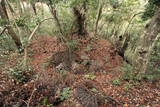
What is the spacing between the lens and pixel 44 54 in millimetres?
9289

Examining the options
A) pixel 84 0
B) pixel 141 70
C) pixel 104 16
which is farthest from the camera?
pixel 104 16

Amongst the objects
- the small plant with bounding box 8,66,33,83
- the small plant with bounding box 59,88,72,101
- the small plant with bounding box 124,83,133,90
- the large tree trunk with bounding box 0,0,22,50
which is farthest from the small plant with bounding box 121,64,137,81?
the large tree trunk with bounding box 0,0,22,50

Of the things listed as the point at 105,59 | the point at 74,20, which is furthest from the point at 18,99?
the point at 74,20

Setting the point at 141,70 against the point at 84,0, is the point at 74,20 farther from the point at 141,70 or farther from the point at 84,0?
the point at 141,70

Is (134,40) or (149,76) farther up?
(134,40)

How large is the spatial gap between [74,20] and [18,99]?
20.4 ft

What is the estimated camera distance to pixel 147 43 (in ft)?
17.3

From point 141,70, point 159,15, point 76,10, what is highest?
point 76,10

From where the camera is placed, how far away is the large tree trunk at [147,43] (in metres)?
5.03

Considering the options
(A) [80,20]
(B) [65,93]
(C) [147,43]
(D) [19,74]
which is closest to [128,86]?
(C) [147,43]

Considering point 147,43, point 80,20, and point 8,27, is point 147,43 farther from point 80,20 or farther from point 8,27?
point 8,27

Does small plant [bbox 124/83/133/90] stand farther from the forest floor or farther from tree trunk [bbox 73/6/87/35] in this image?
tree trunk [bbox 73/6/87/35]

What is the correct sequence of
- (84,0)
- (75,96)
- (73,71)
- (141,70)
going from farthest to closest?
(84,0) < (73,71) < (141,70) < (75,96)

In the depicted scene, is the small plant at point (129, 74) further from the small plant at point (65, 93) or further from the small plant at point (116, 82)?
the small plant at point (65, 93)
